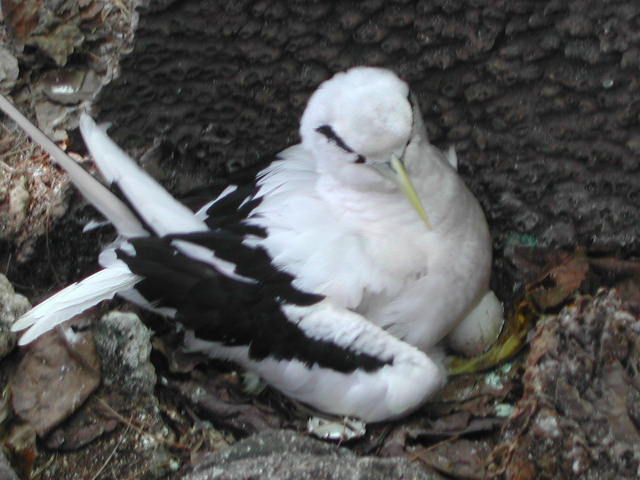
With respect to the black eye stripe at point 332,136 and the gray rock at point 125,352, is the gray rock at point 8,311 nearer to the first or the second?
the gray rock at point 125,352

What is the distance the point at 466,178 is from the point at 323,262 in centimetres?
67

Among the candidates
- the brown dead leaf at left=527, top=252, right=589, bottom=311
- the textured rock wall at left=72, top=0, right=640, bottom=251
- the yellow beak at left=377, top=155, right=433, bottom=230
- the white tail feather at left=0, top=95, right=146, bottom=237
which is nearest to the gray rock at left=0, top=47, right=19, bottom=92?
the textured rock wall at left=72, top=0, right=640, bottom=251

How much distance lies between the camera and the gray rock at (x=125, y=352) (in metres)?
2.90

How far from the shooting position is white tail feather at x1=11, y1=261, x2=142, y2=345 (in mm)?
2744

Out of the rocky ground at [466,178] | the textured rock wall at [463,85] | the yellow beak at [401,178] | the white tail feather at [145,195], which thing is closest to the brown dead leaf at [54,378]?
the rocky ground at [466,178]

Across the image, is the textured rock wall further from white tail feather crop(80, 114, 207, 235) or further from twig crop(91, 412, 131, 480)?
twig crop(91, 412, 131, 480)

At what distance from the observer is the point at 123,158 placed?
2.94 metres

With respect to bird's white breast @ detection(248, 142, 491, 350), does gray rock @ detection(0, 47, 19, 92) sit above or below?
above

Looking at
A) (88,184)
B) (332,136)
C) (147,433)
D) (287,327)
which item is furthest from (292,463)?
(88,184)

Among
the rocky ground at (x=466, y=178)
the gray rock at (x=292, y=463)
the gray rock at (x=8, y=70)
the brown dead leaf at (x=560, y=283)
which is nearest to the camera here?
the gray rock at (x=292, y=463)

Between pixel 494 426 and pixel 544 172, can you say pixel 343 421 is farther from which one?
pixel 544 172

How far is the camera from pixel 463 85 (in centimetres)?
297

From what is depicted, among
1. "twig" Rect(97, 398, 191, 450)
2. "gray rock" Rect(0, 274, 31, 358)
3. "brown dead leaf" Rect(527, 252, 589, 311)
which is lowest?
"brown dead leaf" Rect(527, 252, 589, 311)

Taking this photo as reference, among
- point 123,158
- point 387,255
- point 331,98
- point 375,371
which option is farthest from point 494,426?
point 123,158
